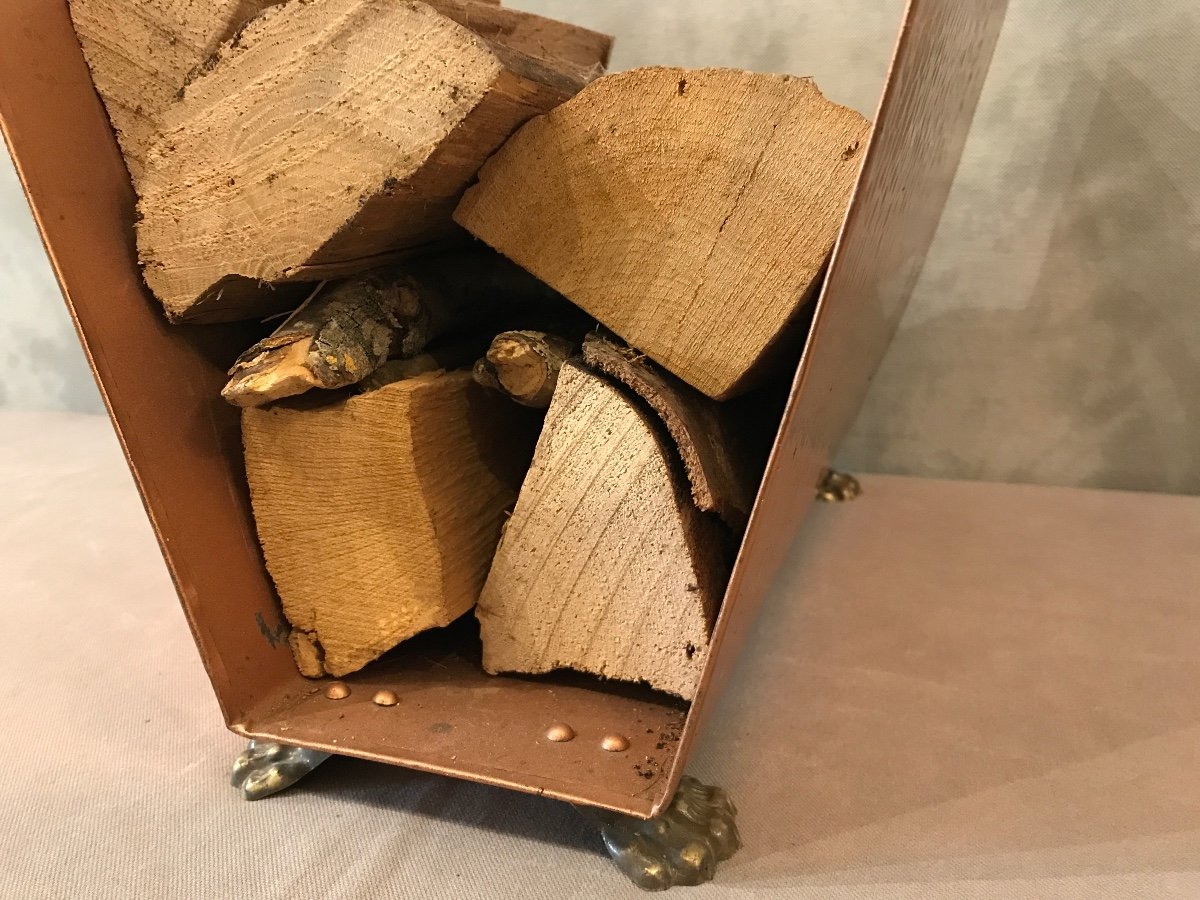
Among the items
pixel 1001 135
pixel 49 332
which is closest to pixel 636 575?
pixel 1001 135

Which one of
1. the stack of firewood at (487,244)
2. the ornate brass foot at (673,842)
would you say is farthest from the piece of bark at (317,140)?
the ornate brass foot at (673,842)

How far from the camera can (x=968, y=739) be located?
1.03 metres

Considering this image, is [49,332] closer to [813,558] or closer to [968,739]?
[813,558]

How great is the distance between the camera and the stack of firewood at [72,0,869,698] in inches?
30.5

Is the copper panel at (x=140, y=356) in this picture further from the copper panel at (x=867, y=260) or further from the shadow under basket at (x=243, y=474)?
the copper panel at (x=867, y=260)

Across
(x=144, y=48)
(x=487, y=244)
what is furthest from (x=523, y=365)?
(x=144, y=48)

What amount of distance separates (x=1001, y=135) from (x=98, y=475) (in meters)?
2.06

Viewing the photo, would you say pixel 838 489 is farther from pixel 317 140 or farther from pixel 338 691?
pixel 317 140

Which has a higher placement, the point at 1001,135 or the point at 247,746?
the point at 1001,135

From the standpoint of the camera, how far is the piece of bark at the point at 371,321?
84cm

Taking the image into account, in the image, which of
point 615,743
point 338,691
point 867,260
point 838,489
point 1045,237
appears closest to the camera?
point 867,260

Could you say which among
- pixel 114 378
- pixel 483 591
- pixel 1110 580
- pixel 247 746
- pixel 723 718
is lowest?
pixel 1110 580

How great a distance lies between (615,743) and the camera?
88 centimetres

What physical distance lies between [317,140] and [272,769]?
642 millimetres
